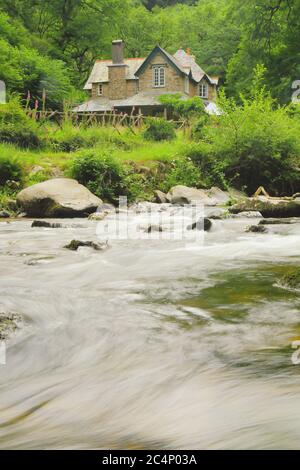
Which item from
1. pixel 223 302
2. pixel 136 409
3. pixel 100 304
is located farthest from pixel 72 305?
pixel 136 409

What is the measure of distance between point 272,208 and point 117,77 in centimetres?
3647

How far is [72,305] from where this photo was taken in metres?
5.24

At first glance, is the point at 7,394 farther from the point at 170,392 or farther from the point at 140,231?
the point at 140,231

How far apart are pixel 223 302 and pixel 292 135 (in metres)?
17.7

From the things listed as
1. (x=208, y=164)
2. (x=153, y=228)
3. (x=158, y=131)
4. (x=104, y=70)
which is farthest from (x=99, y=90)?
(x=153, y=228)

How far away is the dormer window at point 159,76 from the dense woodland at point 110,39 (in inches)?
239

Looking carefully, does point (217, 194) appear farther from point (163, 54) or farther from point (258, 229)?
point (163, 54)

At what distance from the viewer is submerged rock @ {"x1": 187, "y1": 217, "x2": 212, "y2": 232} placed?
11.8 metres

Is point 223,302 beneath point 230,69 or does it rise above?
beneath

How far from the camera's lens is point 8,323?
4219mm

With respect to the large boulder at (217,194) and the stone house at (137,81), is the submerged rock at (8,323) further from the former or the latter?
the stone house at (137,81)

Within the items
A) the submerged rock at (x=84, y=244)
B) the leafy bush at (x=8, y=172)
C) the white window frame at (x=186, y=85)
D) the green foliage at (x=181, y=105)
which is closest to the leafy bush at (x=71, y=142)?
the leafy bush at (x=8, y=172)

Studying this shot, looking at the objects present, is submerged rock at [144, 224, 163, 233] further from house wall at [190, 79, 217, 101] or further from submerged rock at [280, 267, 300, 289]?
house wall at [190, 79, 217, 101]

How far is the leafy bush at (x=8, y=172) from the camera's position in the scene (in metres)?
17.4
